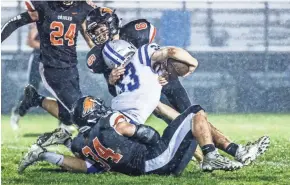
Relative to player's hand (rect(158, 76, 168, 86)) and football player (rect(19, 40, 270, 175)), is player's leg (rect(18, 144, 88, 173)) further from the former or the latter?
player's hand (rect(158, 76, 168, 86))

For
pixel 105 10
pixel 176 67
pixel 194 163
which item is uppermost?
pixel 105 10

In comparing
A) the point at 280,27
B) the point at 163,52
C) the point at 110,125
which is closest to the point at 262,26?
the point at 280,27

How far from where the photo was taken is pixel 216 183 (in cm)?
399

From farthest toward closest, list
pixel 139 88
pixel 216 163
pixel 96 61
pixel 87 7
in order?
pixel 87 7 < pixel 96 61 < pixel 139 88 < pixel 216 163

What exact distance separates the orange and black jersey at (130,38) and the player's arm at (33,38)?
35 centimetres

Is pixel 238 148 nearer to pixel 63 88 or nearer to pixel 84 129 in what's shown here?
pixel 84 129

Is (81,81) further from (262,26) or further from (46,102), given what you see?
(262,26)

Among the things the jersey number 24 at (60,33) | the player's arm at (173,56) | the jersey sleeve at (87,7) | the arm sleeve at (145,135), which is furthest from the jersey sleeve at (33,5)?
the arm sleeve at (145,135)

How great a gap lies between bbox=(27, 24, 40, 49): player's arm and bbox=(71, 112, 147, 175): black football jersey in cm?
65

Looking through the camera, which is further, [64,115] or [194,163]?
[64,115]

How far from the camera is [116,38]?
13.7 ft

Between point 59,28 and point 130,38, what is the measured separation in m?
0.41

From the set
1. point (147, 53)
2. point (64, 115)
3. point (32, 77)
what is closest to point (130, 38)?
point (147, 53)

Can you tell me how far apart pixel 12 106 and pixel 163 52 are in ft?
2.85
